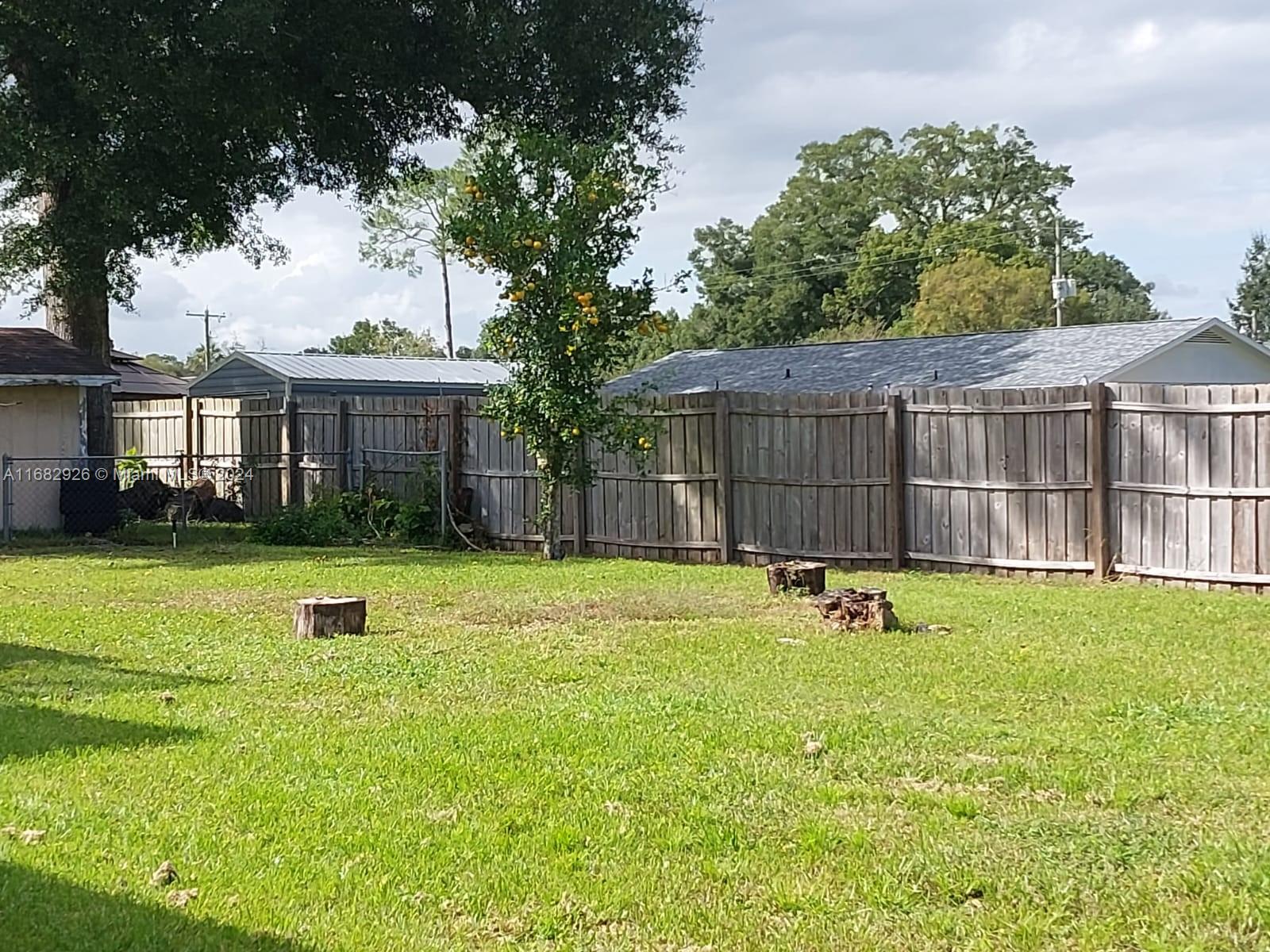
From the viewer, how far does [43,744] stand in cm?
675

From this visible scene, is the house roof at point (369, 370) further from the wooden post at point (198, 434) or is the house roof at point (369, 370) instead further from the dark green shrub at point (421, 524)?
the dark green shrub at point (421, 524)

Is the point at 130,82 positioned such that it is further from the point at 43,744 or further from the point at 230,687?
the point at 43,744

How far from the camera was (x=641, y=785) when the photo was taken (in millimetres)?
5965

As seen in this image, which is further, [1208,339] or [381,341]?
[381,341]

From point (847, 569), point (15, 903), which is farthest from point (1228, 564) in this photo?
point (15, 903)

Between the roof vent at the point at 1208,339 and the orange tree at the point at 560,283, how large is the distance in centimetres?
868

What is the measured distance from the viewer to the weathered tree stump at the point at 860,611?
1017cm

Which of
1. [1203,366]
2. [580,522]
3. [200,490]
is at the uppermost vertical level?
[1203,366]

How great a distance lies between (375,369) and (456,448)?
10814 millimetres

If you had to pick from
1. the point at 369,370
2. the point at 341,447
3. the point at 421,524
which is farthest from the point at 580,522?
the point at 369,370

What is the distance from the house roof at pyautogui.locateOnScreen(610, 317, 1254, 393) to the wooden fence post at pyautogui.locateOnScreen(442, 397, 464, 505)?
92.7 inches

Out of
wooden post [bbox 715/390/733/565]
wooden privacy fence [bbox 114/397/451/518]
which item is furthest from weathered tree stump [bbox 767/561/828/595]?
wooden privacy fence [bbox 114/397/451/518]

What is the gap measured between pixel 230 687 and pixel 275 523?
1139cm

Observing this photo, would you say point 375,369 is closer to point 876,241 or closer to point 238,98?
point 238,98
